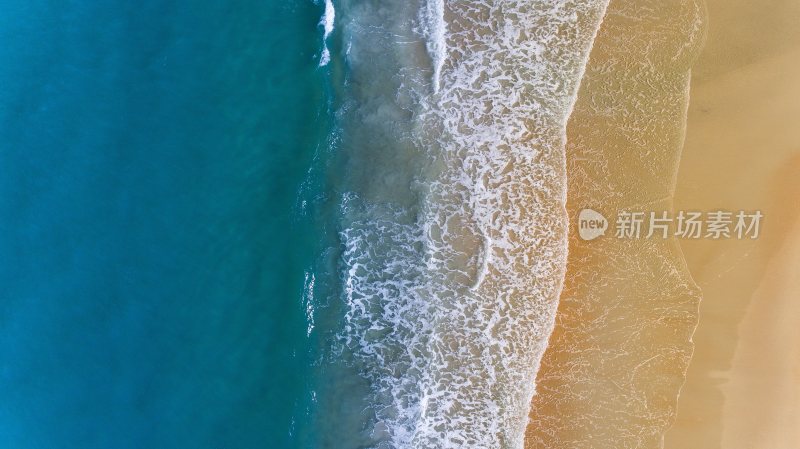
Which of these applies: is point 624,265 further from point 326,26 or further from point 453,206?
point 326,26

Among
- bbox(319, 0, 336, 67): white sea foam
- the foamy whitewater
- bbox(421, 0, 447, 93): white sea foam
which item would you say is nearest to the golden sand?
the foamy whitewater

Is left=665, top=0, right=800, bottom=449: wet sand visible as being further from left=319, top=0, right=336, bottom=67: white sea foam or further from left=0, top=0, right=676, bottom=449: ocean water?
left=319, top=0, right=336, bottom=67: white sea foam

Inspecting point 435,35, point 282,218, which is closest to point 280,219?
point 282,218

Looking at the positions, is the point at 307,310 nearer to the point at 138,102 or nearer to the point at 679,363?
the point at 138,102

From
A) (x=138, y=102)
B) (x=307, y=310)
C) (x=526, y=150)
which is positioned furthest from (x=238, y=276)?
(x=526, y=150)

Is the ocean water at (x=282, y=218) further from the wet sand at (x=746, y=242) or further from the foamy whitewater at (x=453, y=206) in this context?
the wet sand at (x=746, y=242)

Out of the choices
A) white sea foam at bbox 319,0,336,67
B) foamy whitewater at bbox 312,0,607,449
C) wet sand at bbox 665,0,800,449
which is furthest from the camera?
white sea foam at bbox 319,0,336,67
